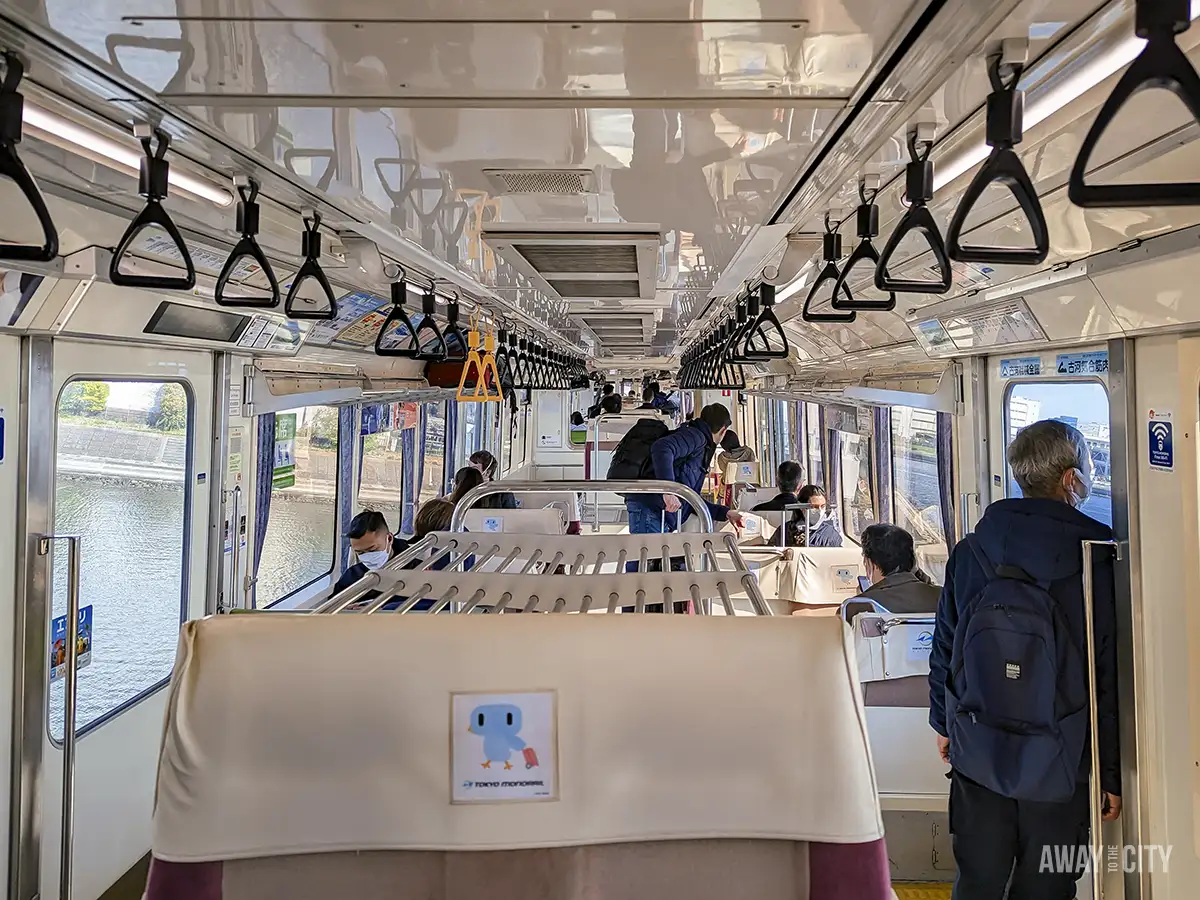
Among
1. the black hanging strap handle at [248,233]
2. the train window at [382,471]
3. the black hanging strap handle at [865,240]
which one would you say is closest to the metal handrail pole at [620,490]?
the black hanging strap handle at [865,240]

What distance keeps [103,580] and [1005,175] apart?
13.4 ft

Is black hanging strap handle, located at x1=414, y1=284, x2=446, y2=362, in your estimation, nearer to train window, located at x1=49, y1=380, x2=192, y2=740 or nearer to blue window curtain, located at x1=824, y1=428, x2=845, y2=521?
train window, located at x1=49, y1=380, x2=192, y2=740

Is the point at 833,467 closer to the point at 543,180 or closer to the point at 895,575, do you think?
the point at 895,575

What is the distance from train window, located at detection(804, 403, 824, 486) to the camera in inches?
379

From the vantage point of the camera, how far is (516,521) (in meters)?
4.30

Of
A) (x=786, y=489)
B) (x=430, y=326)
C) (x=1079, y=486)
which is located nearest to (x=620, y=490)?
(x=430, y=326)

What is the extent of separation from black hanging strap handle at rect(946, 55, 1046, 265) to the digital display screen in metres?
3.20

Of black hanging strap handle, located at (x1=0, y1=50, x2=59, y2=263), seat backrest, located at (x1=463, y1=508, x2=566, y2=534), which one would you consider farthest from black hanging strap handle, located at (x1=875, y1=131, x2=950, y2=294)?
seat backrest, located at (x1=463, y1=508, x2=566, y2=534)

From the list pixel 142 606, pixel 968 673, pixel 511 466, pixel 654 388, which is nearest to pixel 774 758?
pixel 968 673

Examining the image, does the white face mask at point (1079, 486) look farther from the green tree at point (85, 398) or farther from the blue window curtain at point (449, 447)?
the blue window curtain at point (449, 447)

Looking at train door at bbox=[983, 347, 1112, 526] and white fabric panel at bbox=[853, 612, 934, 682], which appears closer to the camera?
train door at bbox=[983, 347, 1112, 526]

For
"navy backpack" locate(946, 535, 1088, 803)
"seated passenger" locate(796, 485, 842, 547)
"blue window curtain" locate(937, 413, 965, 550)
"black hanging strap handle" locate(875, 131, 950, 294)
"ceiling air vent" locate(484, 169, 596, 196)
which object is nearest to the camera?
"black hanging strap handle" locate(875, 131, 950, 294)

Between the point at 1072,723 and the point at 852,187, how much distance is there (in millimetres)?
1934

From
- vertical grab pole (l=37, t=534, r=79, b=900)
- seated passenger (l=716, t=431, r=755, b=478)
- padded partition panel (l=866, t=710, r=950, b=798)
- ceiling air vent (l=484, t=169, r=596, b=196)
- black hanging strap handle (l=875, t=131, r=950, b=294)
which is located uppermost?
ceiling air vent (l=484, t=169, r=596, b=196)
